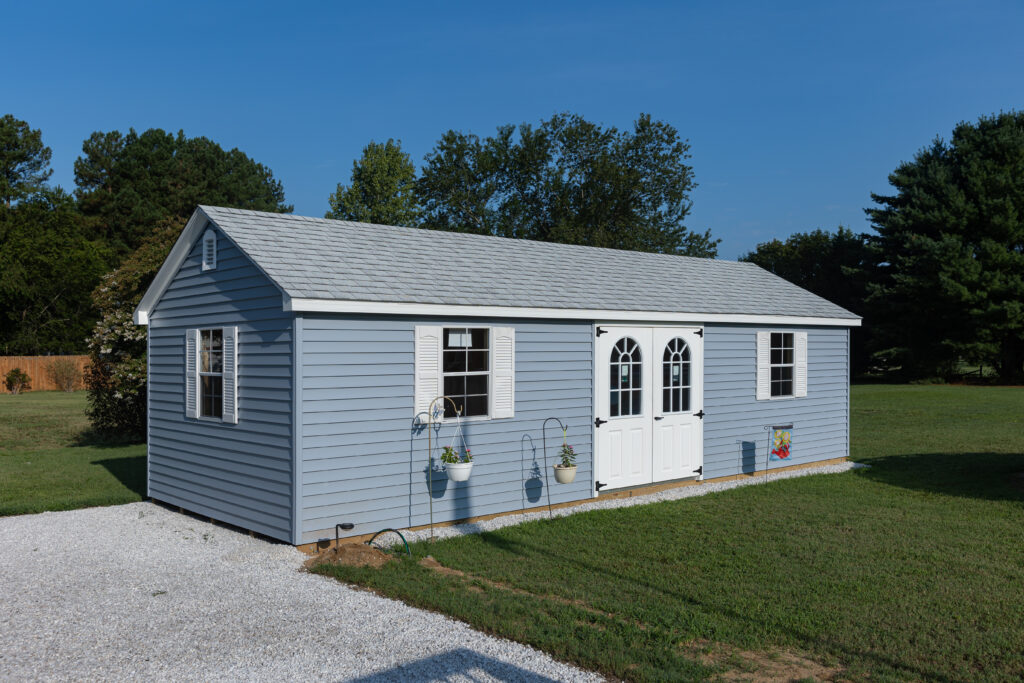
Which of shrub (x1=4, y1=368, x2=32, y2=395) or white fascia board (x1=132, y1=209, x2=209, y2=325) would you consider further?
shrub (x1=4, y1=368, x2=32, y2=395)

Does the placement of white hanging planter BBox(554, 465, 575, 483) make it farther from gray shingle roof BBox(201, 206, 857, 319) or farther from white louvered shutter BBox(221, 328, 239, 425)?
white louvered shutter BBox(221, 328, 239, 425)

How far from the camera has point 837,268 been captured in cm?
4747

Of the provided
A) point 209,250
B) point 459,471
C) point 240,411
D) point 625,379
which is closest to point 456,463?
point 459,471

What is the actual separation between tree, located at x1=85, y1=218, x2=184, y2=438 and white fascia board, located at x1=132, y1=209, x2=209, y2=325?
468 centimetres

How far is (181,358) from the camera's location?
1002 centimetres

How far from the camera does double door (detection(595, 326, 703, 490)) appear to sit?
10703mm

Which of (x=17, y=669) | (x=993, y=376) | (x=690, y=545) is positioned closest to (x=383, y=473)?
(x=690, y=545)

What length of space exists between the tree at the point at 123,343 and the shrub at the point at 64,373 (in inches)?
925

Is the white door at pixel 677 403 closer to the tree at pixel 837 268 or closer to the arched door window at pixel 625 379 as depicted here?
the arched door window at pixel 625 379

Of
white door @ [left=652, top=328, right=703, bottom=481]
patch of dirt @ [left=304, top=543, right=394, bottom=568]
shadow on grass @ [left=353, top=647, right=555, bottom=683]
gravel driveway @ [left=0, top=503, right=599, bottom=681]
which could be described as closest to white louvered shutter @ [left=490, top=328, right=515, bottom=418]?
patch of dirt @ [left=304, top=543, right=394, bottom=568]

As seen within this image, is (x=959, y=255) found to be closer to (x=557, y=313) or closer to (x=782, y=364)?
(x=782, y=364)

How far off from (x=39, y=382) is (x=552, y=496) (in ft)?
115

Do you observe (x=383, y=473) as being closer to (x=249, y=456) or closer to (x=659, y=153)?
(x=249, y=456)

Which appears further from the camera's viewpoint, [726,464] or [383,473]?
[726,464]
